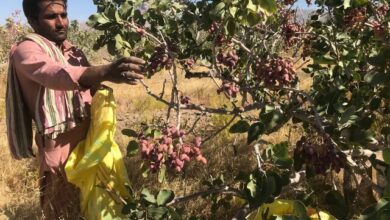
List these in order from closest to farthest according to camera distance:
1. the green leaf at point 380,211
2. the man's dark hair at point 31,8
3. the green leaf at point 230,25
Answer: the green leaf at point 380,211, the green leaf at point 230,25, the man's dark hair at point 31,8

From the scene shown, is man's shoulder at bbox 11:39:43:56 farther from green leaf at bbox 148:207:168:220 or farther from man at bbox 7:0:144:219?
green leaf at bbox 148:207:168:220

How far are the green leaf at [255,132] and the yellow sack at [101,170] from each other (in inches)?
29.0

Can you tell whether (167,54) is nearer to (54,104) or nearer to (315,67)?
(54,104)

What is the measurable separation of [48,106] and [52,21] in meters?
0.43

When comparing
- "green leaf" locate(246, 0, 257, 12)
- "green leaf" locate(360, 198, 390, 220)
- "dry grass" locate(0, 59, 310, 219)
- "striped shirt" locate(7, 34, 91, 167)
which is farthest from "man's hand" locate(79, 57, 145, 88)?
"dry grass" locate(0, 59, 310, 219)

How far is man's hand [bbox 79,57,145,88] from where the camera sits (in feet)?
5.49

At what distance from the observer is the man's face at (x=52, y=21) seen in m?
2.33

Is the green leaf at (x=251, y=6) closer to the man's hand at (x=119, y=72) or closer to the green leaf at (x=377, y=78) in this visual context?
the man's hand at (x=119, y=72)

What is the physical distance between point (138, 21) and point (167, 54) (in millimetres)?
344

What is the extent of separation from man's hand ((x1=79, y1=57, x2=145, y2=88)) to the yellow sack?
502 mm

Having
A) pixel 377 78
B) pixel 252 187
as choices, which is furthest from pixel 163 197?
pixel 377 78

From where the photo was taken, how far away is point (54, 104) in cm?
230

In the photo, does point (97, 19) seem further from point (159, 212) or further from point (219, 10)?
point (159, 212)

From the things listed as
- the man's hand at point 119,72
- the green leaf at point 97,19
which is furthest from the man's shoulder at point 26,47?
the man's hand at point 119,72
